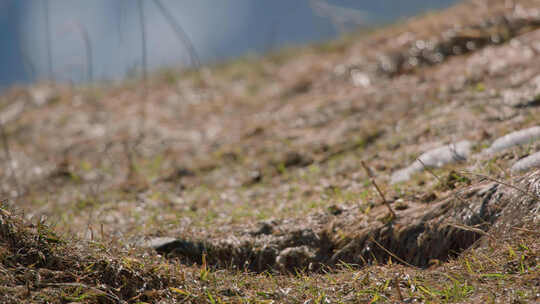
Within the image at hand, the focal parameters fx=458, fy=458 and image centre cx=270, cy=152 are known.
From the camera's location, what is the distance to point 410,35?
8.27 m

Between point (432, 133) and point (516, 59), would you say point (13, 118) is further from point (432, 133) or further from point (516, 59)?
point (516, 59)

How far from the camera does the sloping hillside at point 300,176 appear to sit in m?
2.57

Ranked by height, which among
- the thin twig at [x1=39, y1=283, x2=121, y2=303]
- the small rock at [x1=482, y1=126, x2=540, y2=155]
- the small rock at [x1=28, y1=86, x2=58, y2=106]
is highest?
the small rock at [x1=482, y1=126, x2=540, y2=155]

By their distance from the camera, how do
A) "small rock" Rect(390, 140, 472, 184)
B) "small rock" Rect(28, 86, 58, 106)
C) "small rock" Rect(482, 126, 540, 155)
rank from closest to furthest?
"small rock" Rect(482, 126, 540, 155) → "small rock" Rect(390, 140, 472, 184) → "small rock" Rect(28, 86, 58, 106)

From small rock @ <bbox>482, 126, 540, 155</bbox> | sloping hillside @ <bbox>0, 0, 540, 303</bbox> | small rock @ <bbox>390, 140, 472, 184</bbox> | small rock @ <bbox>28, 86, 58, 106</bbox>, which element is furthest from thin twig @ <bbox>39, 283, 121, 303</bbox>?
small rock @ <bbox>28, 86, 58, 106</bbox>

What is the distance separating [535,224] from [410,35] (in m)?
6.26

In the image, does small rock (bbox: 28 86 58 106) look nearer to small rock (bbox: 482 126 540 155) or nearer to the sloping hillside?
the sloping hillside

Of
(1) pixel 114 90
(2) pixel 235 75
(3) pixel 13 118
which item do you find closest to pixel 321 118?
(2) pixel 235 75

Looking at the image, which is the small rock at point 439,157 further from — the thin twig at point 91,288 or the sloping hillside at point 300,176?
the thin twig at point 91,288

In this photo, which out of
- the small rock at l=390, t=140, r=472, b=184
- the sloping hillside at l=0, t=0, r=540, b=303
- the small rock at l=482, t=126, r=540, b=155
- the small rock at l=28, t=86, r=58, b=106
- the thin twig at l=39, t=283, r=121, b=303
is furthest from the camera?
the small rock at l=28, t=86, r=58, b=106

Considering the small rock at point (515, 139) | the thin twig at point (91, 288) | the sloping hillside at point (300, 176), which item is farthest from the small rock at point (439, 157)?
the thin twig at point (91, 288)

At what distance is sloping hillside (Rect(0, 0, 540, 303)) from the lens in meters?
2.57

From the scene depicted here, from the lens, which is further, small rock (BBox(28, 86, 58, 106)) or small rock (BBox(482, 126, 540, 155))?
small rock (BBox(28, 86, 58, 106))

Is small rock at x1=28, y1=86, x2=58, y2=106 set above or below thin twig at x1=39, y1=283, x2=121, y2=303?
below
